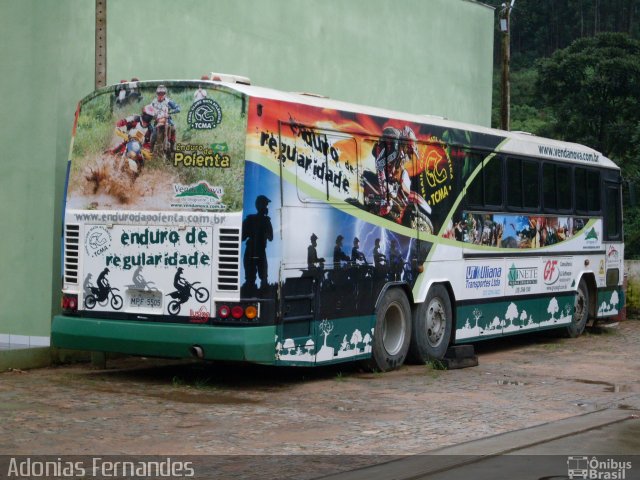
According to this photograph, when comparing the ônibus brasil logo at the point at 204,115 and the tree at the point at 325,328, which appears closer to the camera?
the ônibus brasil logo at the point at 204,115

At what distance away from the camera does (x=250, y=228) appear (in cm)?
1193

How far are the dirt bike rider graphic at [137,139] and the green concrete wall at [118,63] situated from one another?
1915mm

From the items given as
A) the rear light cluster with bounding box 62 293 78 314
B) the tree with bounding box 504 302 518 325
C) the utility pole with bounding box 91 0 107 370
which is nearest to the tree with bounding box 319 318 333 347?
the rear light cluster with bounding box 62 293 78 314

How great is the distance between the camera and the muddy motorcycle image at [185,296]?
12.1 metres

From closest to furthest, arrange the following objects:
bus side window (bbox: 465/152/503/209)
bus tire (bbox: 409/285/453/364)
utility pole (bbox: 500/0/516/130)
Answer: bus tire (bbox: 409/285/453/364)
bus side window (bbox: 465/152/503/209)
utility pole (bbox: 500/0/516/130)

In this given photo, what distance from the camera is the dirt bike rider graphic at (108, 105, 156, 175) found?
12453mm

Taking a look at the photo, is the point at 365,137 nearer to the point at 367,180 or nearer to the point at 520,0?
the point at 367,180

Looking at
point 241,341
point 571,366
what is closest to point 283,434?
point 241,341

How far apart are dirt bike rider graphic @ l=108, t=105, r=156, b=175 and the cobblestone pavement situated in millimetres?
2419

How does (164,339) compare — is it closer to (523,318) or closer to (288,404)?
(288,404)

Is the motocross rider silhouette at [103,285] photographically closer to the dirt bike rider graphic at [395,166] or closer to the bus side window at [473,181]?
the dirt bike rider graphic at [395,166]

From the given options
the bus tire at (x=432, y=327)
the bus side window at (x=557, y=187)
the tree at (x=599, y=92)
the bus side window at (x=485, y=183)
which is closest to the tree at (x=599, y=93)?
the tree at (x=599, y=92)

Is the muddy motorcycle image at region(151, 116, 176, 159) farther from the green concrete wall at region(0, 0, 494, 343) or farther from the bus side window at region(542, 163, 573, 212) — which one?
the bus side window at region(542, 163, 573, 212)

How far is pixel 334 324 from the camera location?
13023 mm
